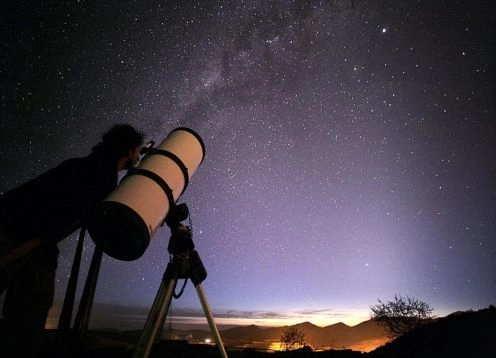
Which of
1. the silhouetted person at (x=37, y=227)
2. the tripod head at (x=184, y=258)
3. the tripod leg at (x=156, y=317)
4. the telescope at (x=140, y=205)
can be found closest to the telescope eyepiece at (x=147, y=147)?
the telescope at (x=140, y=205)

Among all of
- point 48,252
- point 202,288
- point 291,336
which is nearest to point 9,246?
point 48,252

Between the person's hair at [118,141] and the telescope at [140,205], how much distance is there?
0.64ft

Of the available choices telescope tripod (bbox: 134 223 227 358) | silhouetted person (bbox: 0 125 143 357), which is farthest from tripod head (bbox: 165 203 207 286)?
silhouetted person (bbox: 0 125 143 357)

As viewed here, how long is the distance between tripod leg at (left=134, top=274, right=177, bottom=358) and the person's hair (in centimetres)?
125

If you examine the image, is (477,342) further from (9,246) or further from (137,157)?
(9,246)

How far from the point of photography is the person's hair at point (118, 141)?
9.77 ft

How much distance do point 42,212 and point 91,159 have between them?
0.56m

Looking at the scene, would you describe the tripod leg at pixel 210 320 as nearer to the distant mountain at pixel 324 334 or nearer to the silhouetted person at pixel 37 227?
the silhouetted person at pixel 37 227

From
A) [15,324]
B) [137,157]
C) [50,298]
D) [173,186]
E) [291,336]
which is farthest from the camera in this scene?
[291,336]

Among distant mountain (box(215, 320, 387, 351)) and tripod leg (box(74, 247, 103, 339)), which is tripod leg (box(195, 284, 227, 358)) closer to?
tripod leg (box(74, 247, 103, 339))

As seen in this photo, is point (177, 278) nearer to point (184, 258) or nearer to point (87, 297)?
point (184, 258)

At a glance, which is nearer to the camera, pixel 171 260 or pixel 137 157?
pixel 171 260

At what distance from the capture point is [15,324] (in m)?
2.35

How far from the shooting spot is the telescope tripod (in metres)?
2.35
